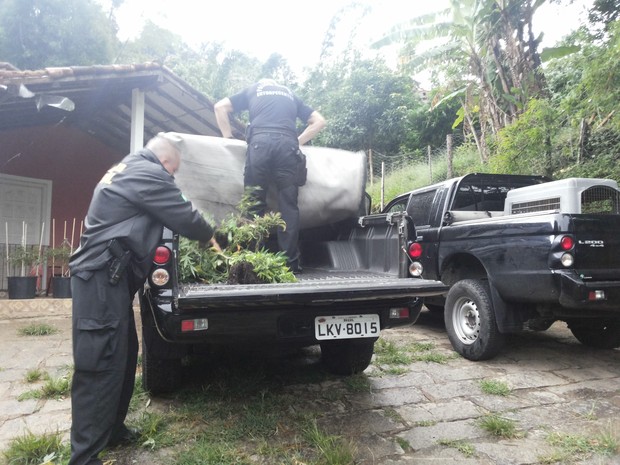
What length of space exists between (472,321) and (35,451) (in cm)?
377

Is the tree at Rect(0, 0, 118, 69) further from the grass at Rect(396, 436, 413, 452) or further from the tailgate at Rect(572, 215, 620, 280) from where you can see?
the grass at Rect(396, 436, 413, 452)

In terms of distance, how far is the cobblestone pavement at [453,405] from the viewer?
2.61 m

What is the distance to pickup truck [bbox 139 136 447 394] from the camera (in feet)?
8.11

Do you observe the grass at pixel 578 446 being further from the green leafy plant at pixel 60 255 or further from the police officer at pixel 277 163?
the green leafy plant at pixel 60 255

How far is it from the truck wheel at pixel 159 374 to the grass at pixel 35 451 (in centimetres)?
71

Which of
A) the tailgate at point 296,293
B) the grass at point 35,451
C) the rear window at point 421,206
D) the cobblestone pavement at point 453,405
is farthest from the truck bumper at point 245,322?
the rear window at point 421,206

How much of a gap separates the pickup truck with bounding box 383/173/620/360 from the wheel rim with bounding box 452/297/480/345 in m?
0.01

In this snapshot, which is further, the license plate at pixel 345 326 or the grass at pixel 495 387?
the grass at pixel 495 387

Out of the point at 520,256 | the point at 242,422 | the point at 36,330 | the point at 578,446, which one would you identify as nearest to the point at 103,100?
the point at 36,330

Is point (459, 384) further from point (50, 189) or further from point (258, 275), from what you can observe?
point (50, 189)

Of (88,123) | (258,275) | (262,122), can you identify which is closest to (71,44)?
(88,123)

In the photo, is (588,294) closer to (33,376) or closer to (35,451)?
(35,451)

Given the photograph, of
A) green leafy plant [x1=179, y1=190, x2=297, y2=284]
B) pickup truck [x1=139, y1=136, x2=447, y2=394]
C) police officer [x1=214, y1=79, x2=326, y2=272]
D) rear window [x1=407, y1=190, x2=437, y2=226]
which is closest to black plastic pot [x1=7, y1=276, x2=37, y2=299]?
pickup truck [x1=139, y1=136, x2=447, y2=394]

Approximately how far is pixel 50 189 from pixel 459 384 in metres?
8.14
